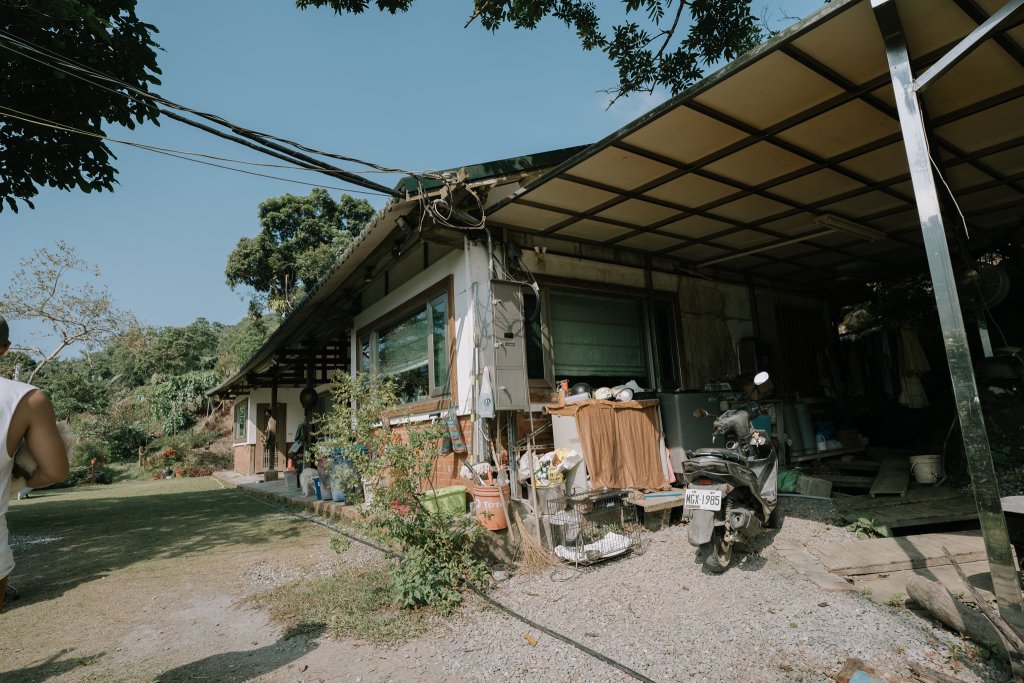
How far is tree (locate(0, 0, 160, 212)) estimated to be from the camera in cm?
603

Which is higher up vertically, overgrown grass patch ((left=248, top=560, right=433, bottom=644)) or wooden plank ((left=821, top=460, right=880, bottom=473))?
wooden plank ((left=821, top=460, right=880, bottom=473))

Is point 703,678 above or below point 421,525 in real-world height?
below

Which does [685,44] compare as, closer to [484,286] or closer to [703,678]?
[484,286]

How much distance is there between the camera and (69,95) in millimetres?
6660

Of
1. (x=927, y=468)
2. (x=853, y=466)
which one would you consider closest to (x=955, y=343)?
(x=927, y=468)

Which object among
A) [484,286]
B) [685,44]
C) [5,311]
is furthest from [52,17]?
[5,311]

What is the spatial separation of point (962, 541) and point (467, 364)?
4659 mm

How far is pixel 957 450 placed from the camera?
6227mm

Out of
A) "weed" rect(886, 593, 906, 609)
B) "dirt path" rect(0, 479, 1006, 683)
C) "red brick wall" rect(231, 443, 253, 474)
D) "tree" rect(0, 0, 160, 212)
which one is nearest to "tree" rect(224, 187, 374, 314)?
"red brick wall" rect(231, 443, 253, 474)

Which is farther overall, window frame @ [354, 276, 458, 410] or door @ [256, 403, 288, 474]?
door @ [256, 403, 288, 474]

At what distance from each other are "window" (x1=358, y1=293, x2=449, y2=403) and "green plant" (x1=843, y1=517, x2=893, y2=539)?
14.5 ft

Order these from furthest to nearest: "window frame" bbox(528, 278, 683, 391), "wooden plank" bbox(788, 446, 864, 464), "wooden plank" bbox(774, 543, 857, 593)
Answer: "wooden plank" bbox(788, 446, 864, 464)
"window frame" bbox(528, 278, 683, 391)
"wooden plank" bbox(774, 543, 857, 593)

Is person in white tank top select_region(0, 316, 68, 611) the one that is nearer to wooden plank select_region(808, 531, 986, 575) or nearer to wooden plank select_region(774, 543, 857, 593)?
wooden plank select_region(774, 543, 857, 593)

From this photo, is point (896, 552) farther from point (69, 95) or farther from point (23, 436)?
point (69, 95)
